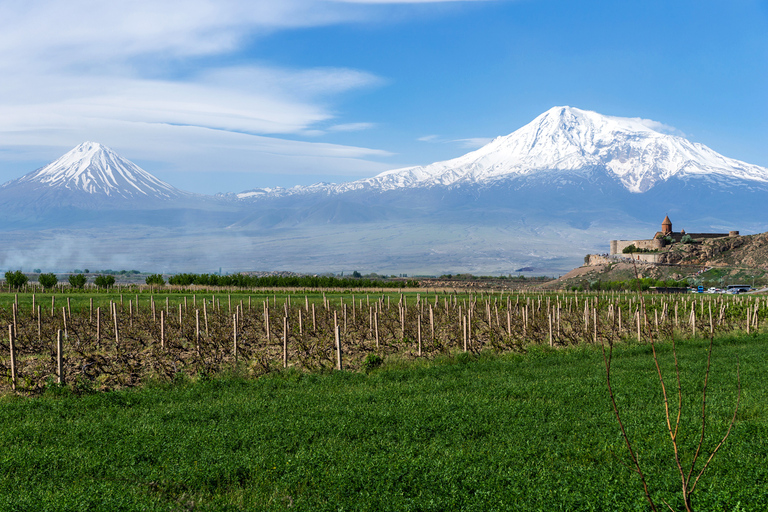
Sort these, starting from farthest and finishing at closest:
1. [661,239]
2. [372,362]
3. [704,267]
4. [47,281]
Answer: [661,239] < [704,267] < [47,281] < [372,362]

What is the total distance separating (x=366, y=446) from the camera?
1061cm

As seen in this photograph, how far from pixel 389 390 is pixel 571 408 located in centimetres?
433

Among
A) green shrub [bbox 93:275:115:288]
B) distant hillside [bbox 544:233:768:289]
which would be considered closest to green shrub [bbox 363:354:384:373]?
green shrub [bbox 93:275:115:288]

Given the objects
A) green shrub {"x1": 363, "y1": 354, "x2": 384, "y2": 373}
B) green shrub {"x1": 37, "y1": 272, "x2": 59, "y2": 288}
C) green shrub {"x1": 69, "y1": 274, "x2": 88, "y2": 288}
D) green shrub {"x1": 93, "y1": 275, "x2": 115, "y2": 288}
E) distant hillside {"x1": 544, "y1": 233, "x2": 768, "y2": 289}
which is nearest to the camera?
green shrub {"x1": 363, "y1": 354, "x2": 384, "y2": 373}

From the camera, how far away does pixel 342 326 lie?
27.1 meters

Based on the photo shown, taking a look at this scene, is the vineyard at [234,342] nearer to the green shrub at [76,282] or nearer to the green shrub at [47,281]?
the green shrub at [76,282]

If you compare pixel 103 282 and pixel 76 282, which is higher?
pixel 76 282

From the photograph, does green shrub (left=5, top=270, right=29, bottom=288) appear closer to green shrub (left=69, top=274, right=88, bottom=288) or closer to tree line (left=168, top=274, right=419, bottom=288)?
green shrub (left=69, top=274, right=88, bottom=288)

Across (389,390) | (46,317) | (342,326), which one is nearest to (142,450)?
(389,390)

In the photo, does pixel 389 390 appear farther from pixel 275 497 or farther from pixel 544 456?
pixel 275 497

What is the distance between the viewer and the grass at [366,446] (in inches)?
334

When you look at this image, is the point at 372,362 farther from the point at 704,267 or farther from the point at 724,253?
the point at 724,253

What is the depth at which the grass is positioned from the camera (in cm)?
848

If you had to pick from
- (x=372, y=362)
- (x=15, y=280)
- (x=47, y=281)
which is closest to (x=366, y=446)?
(x=372, y=362)
